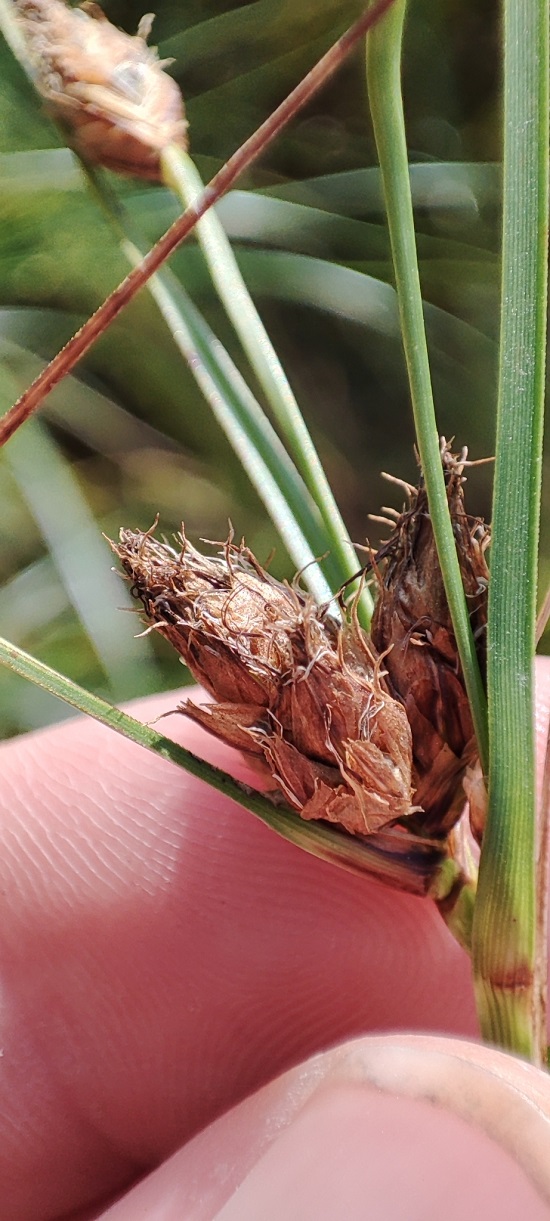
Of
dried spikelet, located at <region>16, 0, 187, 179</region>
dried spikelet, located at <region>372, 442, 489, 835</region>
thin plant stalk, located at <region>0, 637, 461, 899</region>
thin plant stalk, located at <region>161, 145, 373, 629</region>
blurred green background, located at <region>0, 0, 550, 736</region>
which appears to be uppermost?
blurred green background, located at <region>0, 0, 550, 736</region>

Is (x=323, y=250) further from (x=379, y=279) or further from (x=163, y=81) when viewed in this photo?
(x=163, y=81)

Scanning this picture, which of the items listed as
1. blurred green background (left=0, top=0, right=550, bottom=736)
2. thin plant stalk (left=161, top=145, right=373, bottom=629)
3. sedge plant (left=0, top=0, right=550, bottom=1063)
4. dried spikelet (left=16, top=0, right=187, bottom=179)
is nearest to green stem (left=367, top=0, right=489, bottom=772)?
sedge plant (left=0, top=0, right=550, bottom=1063)

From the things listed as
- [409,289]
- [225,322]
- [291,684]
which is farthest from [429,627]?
[225,322]

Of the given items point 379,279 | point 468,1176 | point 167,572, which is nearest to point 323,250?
point 379,279

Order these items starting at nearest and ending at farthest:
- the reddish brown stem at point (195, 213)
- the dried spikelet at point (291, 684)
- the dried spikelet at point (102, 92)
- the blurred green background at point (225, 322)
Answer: the reddish brown stem at point (195, 213), the dried spikelet at point (291, 684), the dried spikelet at point (102, 92), the blurred green background at point (225, 322)

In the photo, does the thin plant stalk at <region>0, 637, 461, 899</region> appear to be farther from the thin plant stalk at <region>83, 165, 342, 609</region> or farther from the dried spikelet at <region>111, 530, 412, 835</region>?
the thin plant stalk at <region>83, 165, 342, 609</region>

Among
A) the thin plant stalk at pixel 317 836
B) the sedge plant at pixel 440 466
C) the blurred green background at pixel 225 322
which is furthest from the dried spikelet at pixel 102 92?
the blurred green background at pixel 225 322

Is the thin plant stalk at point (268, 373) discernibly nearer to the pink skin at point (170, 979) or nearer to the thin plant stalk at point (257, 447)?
the thin plant stalk at point (257, 447)
